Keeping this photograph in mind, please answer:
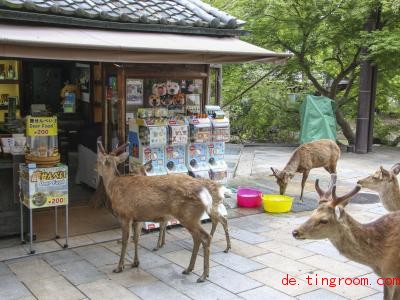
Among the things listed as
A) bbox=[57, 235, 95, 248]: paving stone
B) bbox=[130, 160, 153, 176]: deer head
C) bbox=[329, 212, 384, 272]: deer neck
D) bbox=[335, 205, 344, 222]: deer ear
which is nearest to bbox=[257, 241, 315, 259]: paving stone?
bbox=[130, 160, 153, 176]: deer head

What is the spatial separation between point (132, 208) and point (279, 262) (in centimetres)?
185

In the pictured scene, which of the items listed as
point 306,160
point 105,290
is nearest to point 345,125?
point 306,160

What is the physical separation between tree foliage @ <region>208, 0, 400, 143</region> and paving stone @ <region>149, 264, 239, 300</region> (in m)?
9.07

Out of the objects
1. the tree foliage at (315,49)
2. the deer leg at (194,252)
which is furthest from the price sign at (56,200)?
the tree foliage at (315,49)

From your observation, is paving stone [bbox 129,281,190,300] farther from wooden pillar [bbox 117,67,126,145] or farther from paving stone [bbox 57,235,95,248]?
wooden pillar [bbox 117,67,126,145]

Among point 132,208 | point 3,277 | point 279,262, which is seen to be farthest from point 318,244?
point 3,277

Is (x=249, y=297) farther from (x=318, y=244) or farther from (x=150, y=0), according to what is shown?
(x=150, y=0)

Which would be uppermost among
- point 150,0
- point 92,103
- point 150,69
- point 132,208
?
point 150,0

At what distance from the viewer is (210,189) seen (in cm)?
574

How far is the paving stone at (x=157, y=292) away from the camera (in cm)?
487

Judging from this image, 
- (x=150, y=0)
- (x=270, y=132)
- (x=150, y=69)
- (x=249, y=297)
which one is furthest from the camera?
(x=270, y=132)

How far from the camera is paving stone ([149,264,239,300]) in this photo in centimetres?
493

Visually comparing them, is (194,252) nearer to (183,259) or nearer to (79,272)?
(183,259)

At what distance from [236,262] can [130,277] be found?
1.28 m
